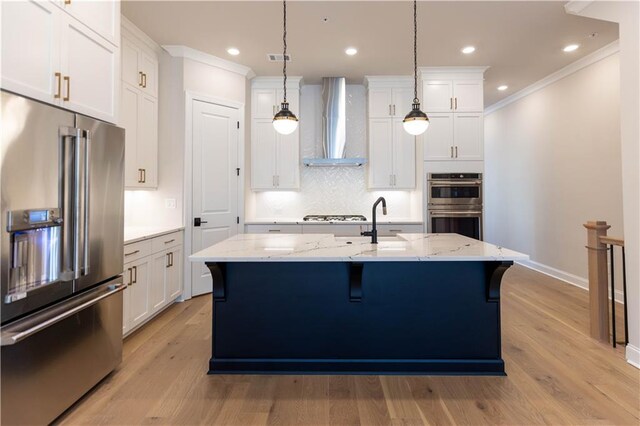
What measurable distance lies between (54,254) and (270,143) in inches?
135

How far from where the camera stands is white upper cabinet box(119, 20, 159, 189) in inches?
133

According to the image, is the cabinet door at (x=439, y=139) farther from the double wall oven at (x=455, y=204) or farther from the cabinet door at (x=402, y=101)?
the cabinet door at (x=402, y=101)

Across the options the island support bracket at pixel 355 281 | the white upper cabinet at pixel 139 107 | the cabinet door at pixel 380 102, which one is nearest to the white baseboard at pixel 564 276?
the cabinet door at pixel 380 102

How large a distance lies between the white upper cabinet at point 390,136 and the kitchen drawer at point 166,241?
2.76m

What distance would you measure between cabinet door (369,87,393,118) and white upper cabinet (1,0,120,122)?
3.38 metres

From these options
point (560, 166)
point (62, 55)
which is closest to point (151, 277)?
point (62, 55)

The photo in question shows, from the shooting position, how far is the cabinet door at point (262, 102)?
4.86 metres

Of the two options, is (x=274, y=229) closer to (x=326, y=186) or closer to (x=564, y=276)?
(x=326, y=186)

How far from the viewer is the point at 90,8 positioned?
81.9 inches

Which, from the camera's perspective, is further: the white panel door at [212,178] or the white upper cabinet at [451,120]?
the white upper cabinet at [451,120]

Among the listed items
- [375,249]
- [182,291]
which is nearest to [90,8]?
[375,249]

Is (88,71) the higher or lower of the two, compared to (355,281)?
higher

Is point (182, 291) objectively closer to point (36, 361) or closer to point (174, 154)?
point (174, 154)

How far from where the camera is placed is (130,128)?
3434 mm
